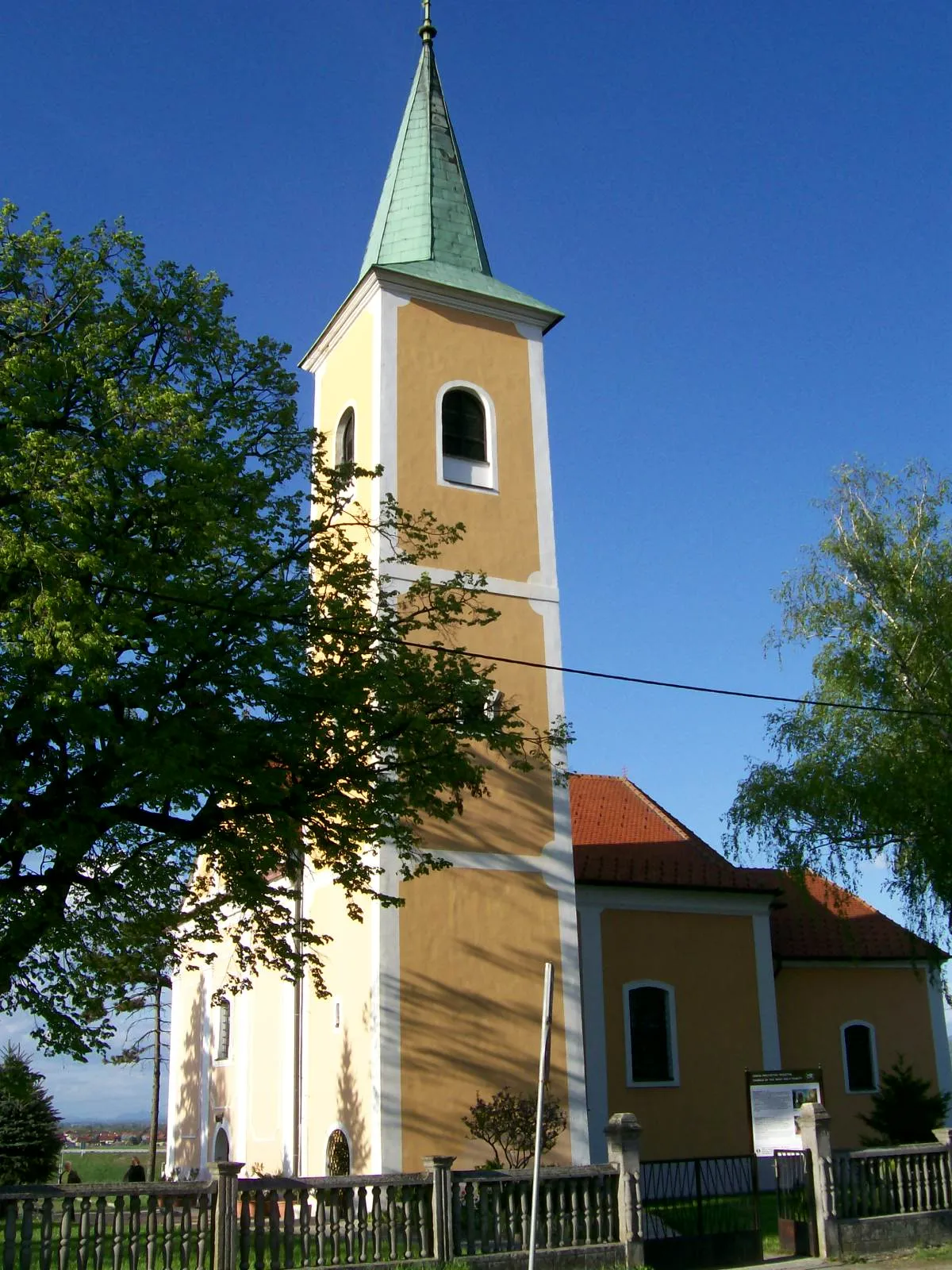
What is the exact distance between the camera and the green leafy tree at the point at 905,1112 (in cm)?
2091

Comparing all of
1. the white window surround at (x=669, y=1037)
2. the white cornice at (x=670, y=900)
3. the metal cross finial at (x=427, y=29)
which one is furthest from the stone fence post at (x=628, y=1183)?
the metal cross finial at (x=427, y=29)

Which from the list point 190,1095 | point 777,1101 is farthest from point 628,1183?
point 190,1095

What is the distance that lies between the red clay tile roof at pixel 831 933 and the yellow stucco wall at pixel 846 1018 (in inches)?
13.2

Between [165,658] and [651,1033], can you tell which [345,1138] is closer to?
[651,1033]

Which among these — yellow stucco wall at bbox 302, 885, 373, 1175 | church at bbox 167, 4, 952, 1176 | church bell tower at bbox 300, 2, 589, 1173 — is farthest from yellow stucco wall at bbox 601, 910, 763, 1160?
yellow stucco wall at bbox 302, 885, 373, 1175

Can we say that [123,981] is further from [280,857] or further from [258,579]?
[258,579]

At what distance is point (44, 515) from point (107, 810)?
9.81 feet

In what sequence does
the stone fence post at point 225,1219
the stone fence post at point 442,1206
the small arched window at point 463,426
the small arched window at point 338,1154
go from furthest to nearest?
the small arched window at point 463,426, the small arched window at point 338,1154, the stone fence post at point 442,1206, the stone fence post at point 225,1219

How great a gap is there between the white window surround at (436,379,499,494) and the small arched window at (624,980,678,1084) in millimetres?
9045

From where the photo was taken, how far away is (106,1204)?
11258 millimetres

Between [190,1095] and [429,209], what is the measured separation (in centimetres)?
1953

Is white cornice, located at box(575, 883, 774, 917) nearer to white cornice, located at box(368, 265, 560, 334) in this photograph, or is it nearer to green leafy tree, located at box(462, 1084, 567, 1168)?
green leafy tree, located at box(462, 1084, 567, 1168)

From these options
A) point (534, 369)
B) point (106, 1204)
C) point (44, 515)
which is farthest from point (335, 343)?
point (106, 1204)

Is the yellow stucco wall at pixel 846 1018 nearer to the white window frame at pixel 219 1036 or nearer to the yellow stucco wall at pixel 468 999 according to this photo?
the yellow stucco wall at pixel 468 999
